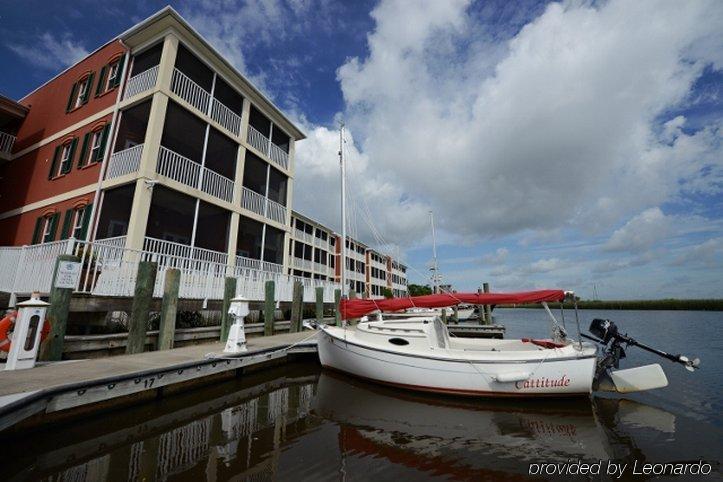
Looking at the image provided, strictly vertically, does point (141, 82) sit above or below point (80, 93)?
below

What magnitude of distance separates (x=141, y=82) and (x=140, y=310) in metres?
8.90

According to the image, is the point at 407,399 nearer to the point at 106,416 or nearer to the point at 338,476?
the point at 338,476

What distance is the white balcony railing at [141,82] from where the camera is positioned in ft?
37.7

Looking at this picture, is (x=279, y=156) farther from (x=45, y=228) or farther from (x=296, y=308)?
(x=45, y=228)

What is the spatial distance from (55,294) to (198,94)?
9.42 m

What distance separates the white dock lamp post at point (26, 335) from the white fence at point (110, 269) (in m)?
1.24

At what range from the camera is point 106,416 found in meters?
5.34

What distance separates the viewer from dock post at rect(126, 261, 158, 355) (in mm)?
7301

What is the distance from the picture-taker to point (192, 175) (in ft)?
40.1

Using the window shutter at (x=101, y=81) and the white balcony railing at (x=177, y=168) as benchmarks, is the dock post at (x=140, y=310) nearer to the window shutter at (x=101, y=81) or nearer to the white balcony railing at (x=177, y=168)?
the white balcony railing at (x=177, y=168)

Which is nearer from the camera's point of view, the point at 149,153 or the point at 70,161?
the point at 149,153

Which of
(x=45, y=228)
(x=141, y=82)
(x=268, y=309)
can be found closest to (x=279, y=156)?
(x=141, y=82)

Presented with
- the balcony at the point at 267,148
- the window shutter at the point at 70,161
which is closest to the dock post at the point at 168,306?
the window shutter at the point at 70,161

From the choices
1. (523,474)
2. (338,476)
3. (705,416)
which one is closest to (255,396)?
(338,476)
